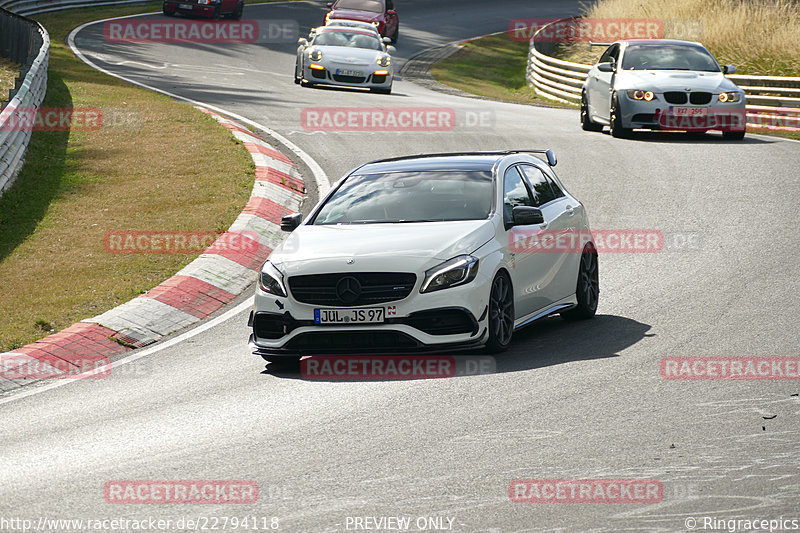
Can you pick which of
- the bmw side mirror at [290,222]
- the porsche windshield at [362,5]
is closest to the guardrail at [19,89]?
the bmw side mirror at [290,222]

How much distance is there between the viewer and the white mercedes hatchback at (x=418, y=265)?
9227 mm

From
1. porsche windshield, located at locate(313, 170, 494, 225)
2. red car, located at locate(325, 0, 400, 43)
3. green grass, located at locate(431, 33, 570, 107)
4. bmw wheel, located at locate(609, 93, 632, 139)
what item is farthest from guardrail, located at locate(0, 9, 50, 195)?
red car, located at locate(325, 0, 400, 43)

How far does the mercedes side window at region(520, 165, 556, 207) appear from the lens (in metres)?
11.1

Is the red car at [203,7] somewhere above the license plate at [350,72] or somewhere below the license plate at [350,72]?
below

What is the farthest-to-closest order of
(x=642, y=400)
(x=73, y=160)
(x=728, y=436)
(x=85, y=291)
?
(x=73, y=160), (x=85, y=291), (x=642, y=400), (x=728, y=436)

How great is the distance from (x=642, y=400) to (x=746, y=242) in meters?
6.77

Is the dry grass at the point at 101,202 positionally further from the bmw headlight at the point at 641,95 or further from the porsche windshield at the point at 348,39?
the bmw headlight at the point at 641,95

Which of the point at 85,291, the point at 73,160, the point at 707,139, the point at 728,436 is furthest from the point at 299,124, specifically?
the point at 728,436

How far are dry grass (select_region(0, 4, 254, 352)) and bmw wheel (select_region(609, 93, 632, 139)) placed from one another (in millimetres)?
6749

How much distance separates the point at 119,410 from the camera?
8.71m

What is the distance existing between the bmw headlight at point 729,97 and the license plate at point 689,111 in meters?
0.32

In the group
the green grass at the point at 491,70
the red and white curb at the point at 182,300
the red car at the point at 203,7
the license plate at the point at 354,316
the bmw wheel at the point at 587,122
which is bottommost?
the green grass at the point at 491,70

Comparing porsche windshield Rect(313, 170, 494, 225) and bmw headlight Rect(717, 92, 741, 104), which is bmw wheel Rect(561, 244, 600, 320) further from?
bmw headlight Rect(717, 92, 741, 104)

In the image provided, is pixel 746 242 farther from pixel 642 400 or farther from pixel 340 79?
pixel 340 79
